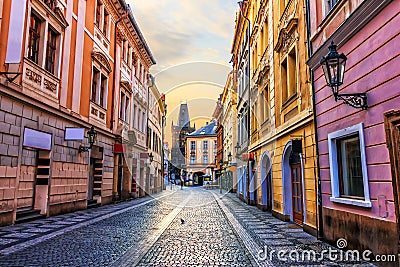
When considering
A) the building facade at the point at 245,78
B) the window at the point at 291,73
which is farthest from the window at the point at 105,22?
the window at the point at 291,73

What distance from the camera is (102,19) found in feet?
56.1

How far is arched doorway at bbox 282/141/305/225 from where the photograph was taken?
1029 cm

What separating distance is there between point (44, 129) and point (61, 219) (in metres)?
3.17

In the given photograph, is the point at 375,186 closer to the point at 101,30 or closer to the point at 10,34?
the point at 10,34

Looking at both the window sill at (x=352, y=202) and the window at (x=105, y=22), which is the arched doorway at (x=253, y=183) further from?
the window at (x=105, y=22)

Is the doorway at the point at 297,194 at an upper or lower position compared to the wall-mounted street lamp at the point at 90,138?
lower

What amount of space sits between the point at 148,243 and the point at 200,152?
64.7m

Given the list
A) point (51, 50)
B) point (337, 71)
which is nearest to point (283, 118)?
point (337, 71)

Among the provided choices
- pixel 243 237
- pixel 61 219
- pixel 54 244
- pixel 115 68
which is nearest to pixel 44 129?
pixel 61 219

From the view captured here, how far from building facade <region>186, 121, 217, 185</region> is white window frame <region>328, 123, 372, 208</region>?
61.3 meters

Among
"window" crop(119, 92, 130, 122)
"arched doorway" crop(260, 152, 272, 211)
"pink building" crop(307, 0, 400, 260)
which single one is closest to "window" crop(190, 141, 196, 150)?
"window" crop(119, 92, 130, 122)

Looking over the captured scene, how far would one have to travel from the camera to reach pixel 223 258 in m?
5.89

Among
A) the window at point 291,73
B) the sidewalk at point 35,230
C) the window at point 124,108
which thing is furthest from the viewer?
the window at point 124,108

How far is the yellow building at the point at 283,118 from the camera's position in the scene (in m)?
9.20
